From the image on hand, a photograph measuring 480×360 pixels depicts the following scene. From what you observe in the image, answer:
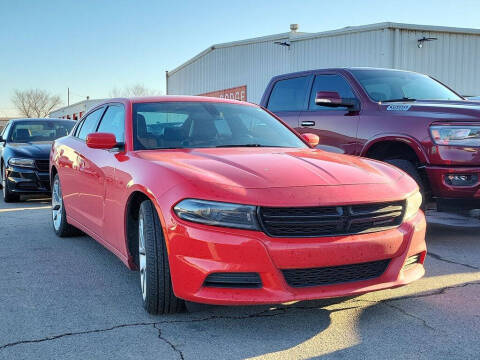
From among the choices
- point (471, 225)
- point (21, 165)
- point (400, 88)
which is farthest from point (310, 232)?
point (21, 165)

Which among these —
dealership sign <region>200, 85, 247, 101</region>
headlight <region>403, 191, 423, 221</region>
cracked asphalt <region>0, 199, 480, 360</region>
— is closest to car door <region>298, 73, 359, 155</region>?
cracked asphalt <region>0, 199, 480, 360</region>

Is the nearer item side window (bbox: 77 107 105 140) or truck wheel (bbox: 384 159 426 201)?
truck wheel (bbox: 384 159 426 201)

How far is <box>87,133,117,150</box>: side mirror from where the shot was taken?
4.07 m

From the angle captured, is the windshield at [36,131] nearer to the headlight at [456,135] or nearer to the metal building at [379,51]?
the headlight at [456,135]

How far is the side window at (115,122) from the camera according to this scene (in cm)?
438

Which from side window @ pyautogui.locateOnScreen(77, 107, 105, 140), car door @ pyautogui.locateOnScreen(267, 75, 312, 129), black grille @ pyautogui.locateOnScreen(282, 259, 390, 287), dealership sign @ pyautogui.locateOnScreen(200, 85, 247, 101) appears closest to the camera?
black grille @ pyautogui.locateOnScreen(282, 259, 390, 287)

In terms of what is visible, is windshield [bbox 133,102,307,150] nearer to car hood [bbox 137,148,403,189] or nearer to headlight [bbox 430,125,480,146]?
car hood [bbox 137,148,403,189]

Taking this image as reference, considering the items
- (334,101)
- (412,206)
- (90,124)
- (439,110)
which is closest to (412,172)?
(439,110)

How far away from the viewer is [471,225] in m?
6.62

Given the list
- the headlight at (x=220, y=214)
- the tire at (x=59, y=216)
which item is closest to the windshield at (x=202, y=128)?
the headlight at (x=220, y=214)

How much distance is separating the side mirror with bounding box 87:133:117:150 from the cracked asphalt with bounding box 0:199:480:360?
1.02m

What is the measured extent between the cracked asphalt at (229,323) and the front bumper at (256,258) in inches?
9.8

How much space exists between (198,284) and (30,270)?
2.16 meters

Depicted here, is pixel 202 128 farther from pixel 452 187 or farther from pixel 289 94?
pixel 289 94
